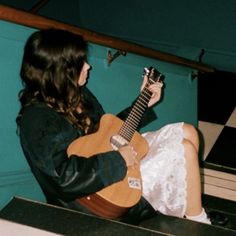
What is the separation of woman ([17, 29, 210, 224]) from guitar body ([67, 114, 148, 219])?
0.04m

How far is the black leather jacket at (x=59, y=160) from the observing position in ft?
4.98

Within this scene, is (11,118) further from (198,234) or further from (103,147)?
(198,234)

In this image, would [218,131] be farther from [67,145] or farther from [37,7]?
[67,145]

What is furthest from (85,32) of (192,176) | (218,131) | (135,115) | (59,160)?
(218,131)

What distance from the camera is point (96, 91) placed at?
2119 millimetres

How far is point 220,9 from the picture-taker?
3988mm

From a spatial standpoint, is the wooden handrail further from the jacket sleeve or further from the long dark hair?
the jacket sleeve

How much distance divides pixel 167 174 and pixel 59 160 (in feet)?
1.67

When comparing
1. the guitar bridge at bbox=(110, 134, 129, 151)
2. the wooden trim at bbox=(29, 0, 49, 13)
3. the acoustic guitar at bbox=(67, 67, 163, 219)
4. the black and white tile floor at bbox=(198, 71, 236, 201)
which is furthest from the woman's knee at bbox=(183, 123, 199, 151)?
the wooden trim at bbox=(29, 0, 49, 13)

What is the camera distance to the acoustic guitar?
1.64 metres

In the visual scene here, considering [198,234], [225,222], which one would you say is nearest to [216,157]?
[225,222]

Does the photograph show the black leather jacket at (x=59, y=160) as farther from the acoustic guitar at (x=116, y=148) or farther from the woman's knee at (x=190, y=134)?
the woman's knee at (x=190, y=134)

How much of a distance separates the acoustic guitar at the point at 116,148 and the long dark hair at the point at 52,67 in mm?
162

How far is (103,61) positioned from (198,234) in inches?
35.8
